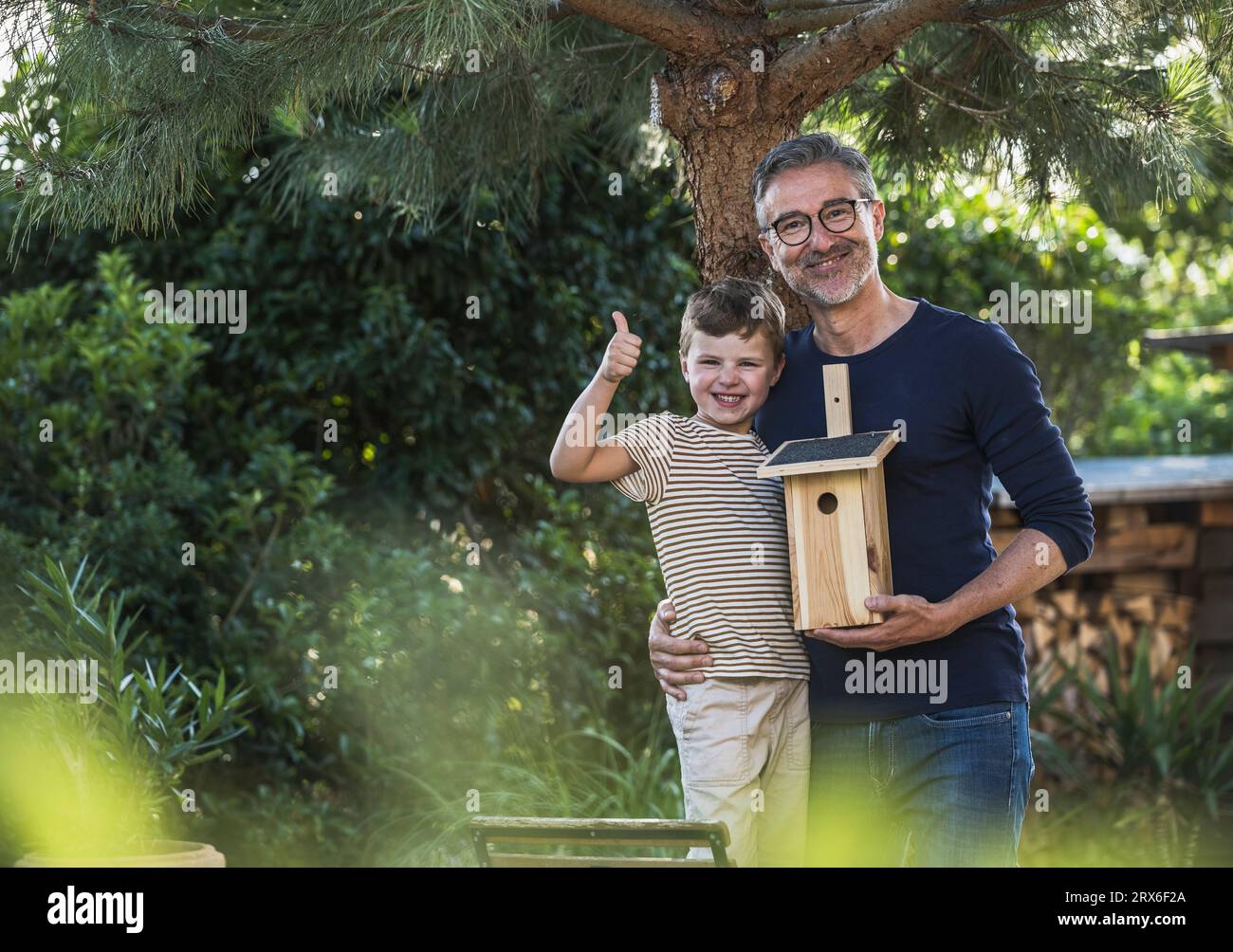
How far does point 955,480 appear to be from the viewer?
8.21ft

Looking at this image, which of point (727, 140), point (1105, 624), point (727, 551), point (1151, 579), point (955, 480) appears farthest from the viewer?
point (1151, 579)

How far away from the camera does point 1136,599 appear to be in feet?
23.9

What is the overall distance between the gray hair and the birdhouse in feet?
1.67

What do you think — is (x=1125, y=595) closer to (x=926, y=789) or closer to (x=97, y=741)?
(x=926, y=789)

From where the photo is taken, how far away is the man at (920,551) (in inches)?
93.8

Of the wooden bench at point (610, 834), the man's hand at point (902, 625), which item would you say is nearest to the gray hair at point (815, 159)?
the man's hand at point (902, 625)

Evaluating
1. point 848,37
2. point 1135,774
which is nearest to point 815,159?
point 848,37

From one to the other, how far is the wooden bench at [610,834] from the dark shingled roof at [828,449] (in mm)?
683

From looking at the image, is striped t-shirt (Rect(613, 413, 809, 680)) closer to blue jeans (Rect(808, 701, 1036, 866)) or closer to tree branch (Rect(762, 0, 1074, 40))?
blue jeans (Rect(808, 701, 1036, 866))

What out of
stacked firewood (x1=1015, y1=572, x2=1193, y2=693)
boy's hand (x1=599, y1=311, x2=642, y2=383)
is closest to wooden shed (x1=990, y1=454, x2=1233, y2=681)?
stacked firewood (x1=1015, y1=572, x2=1193, y2=693)

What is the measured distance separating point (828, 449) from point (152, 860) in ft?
5.72

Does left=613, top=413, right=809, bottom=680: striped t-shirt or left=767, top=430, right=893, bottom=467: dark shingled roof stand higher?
left=767, top=430, right=893, bottom=467: dark shingled roof

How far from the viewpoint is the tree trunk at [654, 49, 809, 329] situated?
3021 mm
